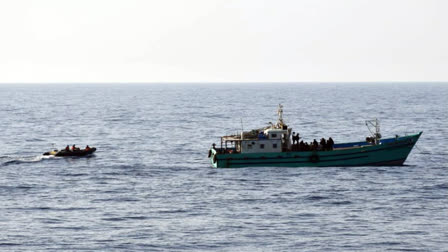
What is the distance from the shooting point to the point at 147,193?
65.8m

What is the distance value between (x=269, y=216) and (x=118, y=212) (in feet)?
36.1

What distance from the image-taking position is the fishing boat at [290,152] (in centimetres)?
7719

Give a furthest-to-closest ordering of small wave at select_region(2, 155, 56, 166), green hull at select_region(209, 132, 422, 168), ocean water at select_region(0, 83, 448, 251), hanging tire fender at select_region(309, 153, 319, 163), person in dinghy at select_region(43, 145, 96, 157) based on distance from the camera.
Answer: person in dinghy at select_region(43, 145, 96, 157) < small wave at select_region(2, 155, 56, 166) < hanging tire fender at select_region(309, 153, 319, 163) < green hull at select_region(209, 132, 422, 168) < ocean water at select_region(0, 83, 448, 251)

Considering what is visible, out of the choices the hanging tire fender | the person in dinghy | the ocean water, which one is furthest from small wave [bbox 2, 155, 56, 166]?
the hanging tire fender

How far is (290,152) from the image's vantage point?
7756cm

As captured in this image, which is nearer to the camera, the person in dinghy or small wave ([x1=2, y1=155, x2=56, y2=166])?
small wave ([x1=2, y1=155, x2=56, y2=166])

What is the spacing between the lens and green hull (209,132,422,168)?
255 ft

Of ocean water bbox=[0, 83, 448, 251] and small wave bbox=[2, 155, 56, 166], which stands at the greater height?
ocean water bbox=[0, 83, 448, 251]

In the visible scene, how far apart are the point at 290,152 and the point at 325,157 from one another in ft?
11.6

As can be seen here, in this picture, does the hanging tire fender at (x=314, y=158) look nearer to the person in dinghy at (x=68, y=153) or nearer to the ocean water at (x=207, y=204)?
the ocean water at (x=207, y=204)

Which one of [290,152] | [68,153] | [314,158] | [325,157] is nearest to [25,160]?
[68,153]

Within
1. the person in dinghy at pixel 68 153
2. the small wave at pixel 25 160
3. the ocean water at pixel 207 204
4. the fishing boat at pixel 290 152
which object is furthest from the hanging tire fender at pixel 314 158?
the small wave at pixel 25 160

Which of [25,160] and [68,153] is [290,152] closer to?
[68,153]

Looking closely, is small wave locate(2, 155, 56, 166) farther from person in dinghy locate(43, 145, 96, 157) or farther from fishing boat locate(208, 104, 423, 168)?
fishing boat locate(208, 104, 423, 168)
